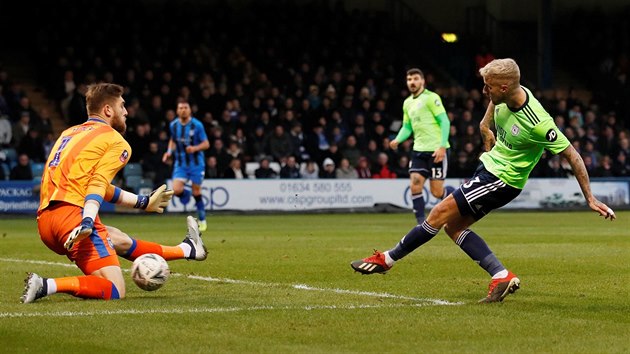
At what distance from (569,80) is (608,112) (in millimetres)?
4361

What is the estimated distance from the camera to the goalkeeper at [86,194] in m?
9.41

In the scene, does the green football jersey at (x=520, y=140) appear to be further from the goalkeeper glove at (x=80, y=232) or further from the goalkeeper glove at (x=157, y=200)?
the goalkeeper glove at (x=80, y=232)

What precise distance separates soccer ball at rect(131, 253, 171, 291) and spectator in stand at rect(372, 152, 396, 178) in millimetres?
20386

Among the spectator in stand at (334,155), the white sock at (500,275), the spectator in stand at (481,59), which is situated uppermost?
the spectator in stand at (481,59)

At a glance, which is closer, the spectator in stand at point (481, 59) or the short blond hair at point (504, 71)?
the short blond hair at point (504, 71)

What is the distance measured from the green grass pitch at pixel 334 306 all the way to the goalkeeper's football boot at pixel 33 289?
7cm

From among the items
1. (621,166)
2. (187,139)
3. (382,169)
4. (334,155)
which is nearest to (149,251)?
(187,139)

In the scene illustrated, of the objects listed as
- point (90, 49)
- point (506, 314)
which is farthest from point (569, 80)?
point (506, 314)

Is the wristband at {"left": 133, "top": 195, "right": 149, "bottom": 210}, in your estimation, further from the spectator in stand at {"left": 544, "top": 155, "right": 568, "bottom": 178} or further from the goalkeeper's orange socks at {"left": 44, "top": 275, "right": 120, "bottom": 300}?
the spectator in stand at {"left": 544, "top": 155, "right": 568, "bottom": 178}

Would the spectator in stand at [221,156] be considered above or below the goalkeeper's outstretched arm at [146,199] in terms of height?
below

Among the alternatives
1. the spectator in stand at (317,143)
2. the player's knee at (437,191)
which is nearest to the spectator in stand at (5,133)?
the spectator in stand at (317,143)

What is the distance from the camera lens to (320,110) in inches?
1271

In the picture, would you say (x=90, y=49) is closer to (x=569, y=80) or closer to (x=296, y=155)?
(x=296, y=155)

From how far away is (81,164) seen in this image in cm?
957
